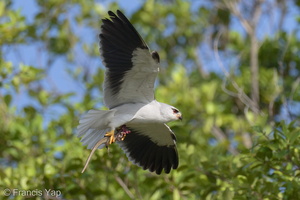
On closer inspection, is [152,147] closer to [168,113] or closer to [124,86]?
[168,113]

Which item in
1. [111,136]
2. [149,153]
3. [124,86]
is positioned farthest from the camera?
[149,153]

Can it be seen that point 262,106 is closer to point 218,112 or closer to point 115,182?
point 218,112

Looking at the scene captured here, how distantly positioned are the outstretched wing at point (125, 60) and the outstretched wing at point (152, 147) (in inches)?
24.9

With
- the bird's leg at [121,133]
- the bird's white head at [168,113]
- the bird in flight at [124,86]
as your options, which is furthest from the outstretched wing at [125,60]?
the bird's leg at [121,133]

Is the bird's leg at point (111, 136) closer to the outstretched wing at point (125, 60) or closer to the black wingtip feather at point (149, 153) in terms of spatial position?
the outstretched wing at point (125, 60)

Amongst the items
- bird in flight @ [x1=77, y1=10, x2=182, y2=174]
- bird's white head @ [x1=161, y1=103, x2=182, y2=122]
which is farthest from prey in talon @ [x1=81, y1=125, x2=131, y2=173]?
bird's white head @ [x1=161, y1=103, x2=182, y2=122]

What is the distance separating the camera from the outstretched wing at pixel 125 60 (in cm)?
566

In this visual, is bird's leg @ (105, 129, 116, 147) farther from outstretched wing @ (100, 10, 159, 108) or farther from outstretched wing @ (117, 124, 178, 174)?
outstretched wing @ (117, 124, 178, 174)

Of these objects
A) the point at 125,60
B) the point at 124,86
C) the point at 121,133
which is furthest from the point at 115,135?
the point at 125,60

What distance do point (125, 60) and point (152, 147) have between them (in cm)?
127

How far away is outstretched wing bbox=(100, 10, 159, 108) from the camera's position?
566 centimetres

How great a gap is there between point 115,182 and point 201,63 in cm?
482

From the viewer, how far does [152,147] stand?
6.61 metres

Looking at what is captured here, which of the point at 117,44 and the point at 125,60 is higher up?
the point at 117,44
